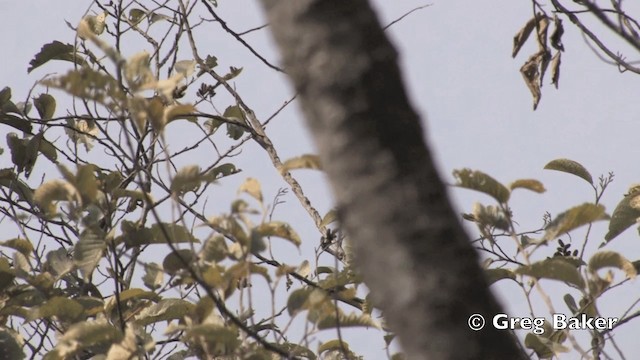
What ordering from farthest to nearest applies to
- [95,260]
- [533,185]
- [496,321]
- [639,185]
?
[639,185], [95,260], [533,185], [496,321]

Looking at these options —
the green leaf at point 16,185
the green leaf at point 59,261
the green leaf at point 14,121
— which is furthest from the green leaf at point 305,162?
the green leaf at point 14,121

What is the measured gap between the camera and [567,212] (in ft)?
5.75

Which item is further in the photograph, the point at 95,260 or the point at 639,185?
the point at 639,185

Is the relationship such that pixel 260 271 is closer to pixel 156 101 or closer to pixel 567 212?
pixel 156 101

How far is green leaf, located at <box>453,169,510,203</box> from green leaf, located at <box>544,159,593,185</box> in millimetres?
880

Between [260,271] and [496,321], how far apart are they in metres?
0.87

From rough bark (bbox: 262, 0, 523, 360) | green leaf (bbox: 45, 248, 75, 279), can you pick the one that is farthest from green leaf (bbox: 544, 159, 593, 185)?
rough bark (bbox: 262, 0, 523, 360)

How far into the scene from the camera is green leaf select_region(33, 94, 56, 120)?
10.9 feet

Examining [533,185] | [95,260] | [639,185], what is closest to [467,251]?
[533,185]

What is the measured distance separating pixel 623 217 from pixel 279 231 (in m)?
1.29

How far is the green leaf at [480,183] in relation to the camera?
1.69 metres

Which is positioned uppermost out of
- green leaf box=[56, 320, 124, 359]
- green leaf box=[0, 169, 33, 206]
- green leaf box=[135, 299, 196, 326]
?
green leaf box=[0, 169, 33, 206]

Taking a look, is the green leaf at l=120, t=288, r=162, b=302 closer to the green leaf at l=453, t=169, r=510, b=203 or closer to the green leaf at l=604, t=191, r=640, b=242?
the green leaf at l=453, t=169, r=510, b=203

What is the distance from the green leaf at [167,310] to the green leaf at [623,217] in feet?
4.20
